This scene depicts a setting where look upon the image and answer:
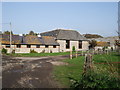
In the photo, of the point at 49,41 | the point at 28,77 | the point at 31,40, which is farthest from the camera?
the point at 49,41

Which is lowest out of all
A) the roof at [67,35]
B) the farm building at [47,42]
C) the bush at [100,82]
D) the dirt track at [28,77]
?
the dirt track at [28,77]

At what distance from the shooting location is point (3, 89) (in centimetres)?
536

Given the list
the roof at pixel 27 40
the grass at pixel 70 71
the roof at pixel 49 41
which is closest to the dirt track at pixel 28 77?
the grass at pixel 70 71

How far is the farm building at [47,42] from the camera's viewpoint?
29984 mm

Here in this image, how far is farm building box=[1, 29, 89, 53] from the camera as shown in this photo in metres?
30.0

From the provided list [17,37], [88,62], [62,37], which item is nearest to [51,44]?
[62,37]

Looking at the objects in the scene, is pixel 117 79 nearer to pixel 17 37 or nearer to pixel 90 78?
pixel 90 78

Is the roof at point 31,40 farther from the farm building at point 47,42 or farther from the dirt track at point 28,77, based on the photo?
the dirt track at point 28,77

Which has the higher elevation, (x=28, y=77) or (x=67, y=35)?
(x=67, y=35)

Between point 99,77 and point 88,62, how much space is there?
1.54m

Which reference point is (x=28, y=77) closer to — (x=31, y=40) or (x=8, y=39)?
(x=31, y=40)

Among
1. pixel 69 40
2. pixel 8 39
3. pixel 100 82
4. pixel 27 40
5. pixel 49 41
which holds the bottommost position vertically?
pixel 100 82

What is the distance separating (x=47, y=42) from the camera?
3344cm

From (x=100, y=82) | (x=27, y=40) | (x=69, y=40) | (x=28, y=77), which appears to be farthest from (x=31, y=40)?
(x=100, y=82)
